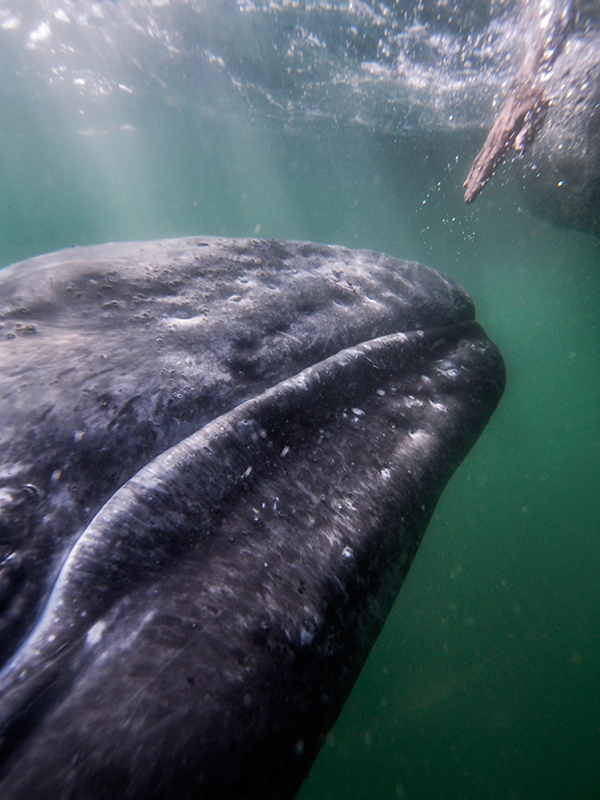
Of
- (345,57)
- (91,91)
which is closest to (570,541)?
(345,57)

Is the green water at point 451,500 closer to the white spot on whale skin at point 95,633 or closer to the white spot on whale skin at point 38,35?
the white spot on whale skin at point 95,633

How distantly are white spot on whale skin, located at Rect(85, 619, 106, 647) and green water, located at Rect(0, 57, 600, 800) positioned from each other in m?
2.29

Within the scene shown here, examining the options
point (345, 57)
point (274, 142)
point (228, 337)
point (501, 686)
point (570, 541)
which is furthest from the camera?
point (274, 142)

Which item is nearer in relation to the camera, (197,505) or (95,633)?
(95,633)

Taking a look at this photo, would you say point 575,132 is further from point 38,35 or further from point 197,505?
point 38,35

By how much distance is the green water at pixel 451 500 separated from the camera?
39.7 feet

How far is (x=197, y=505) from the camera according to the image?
193 centimetres

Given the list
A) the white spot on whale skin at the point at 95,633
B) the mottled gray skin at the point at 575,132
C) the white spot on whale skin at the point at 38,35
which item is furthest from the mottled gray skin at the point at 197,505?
the white spot on whale skin at the point at 38,35

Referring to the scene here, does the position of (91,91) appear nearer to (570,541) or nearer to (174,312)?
(174,312)

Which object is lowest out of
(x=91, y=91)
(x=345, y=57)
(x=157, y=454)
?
(x=157, y=454)

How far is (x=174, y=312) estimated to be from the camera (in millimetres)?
2908

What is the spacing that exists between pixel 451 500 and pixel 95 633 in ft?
112

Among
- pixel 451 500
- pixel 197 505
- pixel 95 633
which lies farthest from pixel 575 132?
pixel 451 500

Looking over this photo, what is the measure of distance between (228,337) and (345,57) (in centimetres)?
1908
